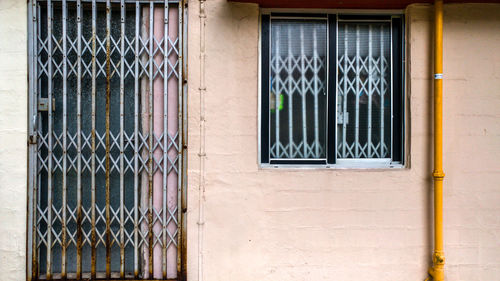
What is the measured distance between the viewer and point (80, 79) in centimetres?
440

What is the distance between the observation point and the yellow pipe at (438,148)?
14.3 feet

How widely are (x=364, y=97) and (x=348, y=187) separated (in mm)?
1128

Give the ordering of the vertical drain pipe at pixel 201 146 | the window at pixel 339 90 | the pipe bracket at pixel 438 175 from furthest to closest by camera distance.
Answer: the window at pixel 339 90 → the vertical drain pipe at pixel 201 146 → the pipe bracket at pixel 438 175

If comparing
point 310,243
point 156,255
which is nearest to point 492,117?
point 310,243

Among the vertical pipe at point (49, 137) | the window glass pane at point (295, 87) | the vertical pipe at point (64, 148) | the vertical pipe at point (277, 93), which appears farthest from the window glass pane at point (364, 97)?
the vertical pipe at point (49, 137)

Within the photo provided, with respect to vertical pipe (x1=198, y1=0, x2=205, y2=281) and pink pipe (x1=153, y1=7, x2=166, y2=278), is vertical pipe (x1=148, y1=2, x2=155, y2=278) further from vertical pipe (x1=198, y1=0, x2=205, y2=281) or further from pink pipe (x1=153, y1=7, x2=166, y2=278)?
vertical pipe (x1=198, y1=0, x2=205, y2=281)

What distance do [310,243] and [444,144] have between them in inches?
78.3

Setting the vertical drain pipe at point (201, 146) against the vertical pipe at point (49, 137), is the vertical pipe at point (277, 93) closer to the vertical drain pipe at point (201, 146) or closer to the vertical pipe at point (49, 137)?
the vertical drain pipe at point (201, 146)

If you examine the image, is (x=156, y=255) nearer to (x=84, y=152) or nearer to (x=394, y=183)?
(x=84, y=152)

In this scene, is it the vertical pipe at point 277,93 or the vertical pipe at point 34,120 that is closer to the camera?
the vertical pipe at point 34,120

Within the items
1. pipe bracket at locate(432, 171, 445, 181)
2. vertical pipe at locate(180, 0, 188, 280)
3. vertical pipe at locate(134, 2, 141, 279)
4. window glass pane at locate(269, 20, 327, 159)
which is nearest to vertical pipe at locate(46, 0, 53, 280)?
vertical pipe at locate(134, 2, 141, 279)

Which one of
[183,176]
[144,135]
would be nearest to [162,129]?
[144,135]

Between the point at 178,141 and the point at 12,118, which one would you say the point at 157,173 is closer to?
the point at 178,141

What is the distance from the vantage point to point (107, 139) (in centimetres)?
442
